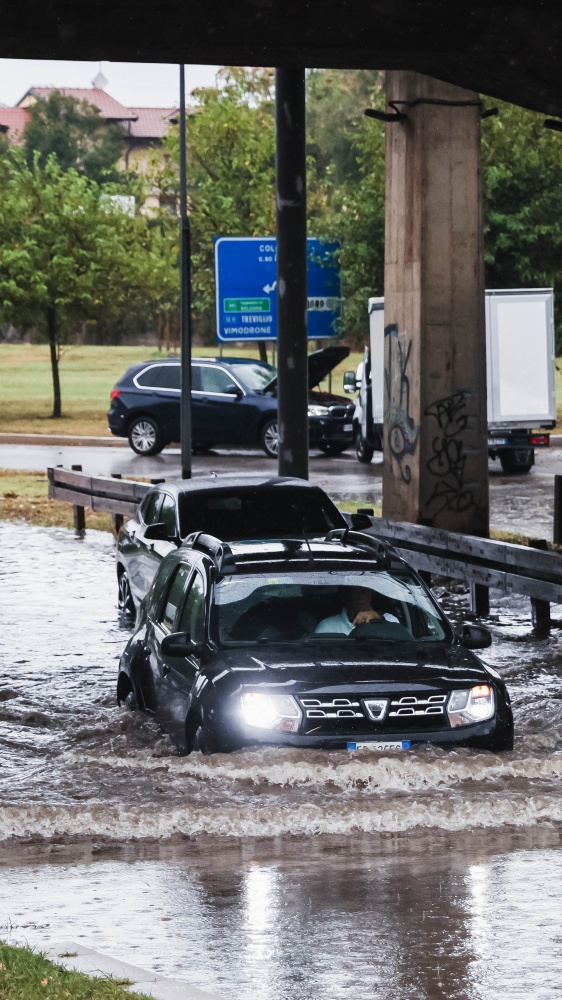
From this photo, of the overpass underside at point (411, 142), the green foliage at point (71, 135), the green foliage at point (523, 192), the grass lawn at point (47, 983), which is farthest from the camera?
the green foliage at point (71, 135)

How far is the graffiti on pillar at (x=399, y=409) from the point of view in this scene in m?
19.2

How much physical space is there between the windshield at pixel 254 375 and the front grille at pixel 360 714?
28639 millimetres

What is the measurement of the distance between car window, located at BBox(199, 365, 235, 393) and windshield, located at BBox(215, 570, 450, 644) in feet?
90.6

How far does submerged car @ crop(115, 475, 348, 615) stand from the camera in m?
14.4

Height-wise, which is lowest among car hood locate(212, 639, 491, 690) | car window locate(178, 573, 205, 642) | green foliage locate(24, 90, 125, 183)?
car hood locate(212, 639, 491, 690)

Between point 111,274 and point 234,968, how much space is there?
48.3 m

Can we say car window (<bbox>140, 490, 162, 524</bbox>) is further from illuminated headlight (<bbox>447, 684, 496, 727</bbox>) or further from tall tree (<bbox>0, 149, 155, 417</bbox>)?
tall tree (<bbox>0, 149, 155, 417</bbox>)

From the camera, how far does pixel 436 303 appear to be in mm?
18672

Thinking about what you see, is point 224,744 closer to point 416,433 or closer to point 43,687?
point 43,687

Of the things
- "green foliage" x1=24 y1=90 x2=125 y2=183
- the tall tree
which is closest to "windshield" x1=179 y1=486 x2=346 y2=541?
the tall tree

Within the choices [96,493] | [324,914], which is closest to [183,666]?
[324,914]

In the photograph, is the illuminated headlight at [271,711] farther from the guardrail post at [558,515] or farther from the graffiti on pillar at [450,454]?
the guardrail post at [558,515]

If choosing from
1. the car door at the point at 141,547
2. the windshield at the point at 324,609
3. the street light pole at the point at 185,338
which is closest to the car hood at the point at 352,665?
the windshield at the point at 324,609

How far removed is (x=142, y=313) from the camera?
83625 millimetres
